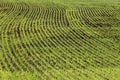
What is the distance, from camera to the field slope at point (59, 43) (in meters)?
11.9

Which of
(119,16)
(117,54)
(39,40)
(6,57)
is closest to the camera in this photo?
(6,57)

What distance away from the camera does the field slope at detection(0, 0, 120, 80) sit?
11.9 meters

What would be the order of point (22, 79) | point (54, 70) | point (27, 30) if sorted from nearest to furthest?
point (22, 79)
point (54, 70)
point (27, 30)

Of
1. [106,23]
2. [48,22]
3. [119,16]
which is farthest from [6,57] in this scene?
[119,16]

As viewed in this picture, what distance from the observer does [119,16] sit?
22.8 meters

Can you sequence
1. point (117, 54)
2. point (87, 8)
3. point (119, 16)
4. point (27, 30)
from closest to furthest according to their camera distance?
point (117, 54) < point (27, 30) < point (119, 16) < point (87, 8)

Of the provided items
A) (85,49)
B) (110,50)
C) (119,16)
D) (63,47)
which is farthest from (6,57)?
(119,16)

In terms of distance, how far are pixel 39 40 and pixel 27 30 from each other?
7.81 feet

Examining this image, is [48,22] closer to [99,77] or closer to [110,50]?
[110,50]

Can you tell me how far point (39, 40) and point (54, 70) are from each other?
13.7ft

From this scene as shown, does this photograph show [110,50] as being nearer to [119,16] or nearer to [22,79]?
[22,79]

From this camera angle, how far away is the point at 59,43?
50.6 ft

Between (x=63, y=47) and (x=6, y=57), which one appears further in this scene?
(x=63, y=47)

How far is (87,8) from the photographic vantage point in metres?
25.7
